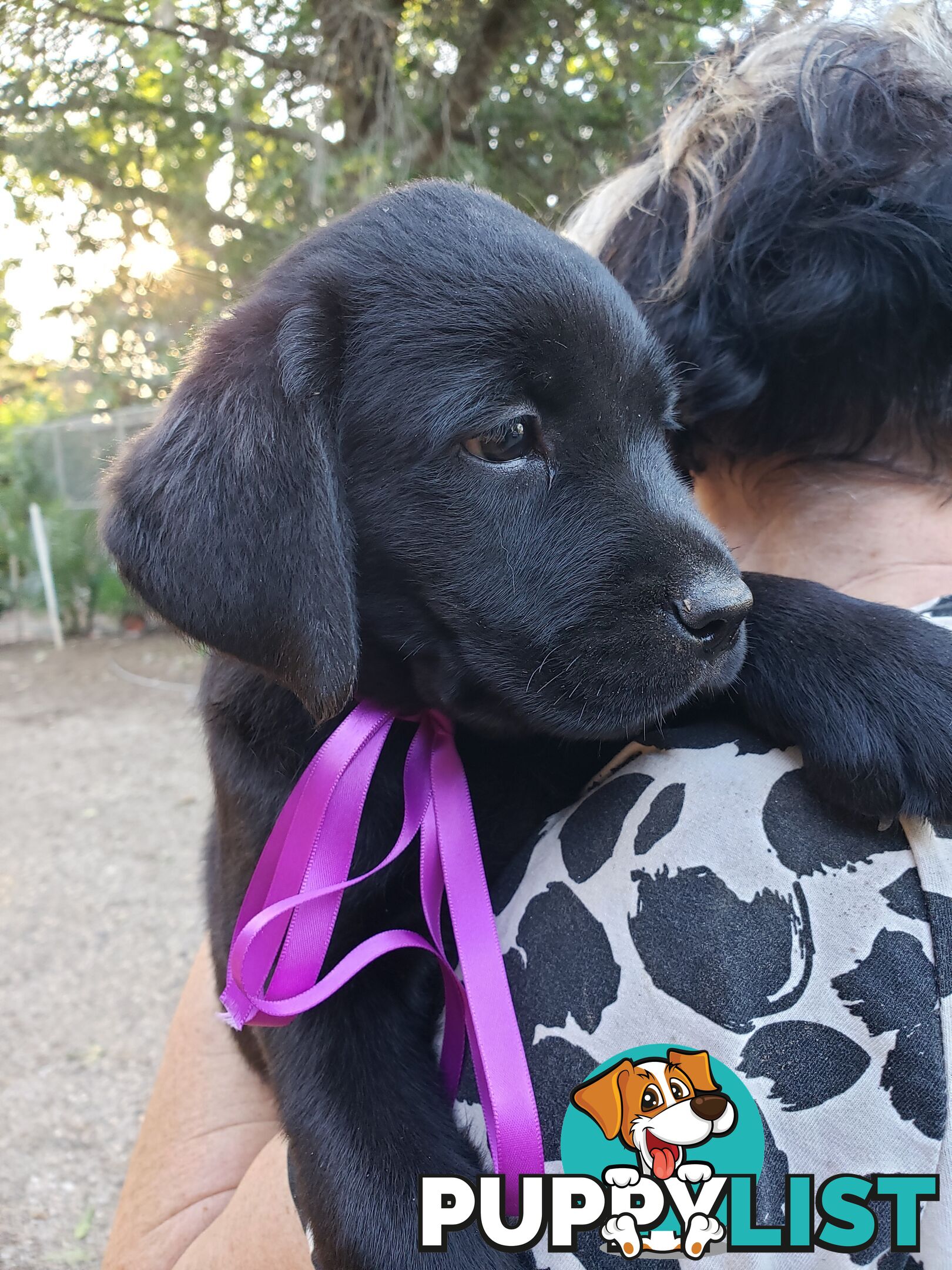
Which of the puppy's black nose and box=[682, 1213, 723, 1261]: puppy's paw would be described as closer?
box=[682, 1213, 723, 1261]: puppy's paw

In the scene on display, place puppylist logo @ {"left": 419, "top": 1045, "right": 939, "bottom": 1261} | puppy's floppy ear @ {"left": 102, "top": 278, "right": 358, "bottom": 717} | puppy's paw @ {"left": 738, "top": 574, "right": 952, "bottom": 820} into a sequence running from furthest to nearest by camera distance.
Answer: puppy's floppy ear @ {"left": 102, "top": 278, "right": 358, "bottom": 717}
puppy's paw @ {"left": 738, "top": 574, "right": 952, "bottom": 820}
puppylist logo @ {"left": 419, "top": 1045, "right": 939, "bottom": 1261}

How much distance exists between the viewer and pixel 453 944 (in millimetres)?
1150

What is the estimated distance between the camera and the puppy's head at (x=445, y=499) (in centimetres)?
99

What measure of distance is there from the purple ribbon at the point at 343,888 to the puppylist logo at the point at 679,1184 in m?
0.12

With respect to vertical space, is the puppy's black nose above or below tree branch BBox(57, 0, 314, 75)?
below

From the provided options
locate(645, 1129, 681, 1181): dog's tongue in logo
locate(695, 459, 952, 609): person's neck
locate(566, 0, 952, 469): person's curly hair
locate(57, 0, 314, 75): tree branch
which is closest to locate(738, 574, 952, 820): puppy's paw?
locate(695, 459, 952, 609): person's neck

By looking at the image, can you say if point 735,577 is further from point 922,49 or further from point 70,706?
point 70,706

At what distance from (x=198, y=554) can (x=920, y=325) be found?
805 mm

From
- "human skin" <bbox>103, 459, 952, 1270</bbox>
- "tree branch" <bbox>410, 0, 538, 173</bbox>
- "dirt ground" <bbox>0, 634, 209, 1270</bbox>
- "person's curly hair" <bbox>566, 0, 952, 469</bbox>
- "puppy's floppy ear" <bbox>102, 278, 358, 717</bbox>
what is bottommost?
"dirt ground" <bbox>0, 634, 209, 1270</bbox>

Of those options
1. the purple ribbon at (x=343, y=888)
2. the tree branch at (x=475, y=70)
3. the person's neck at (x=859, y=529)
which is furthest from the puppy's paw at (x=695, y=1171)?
the tree branch at (x=475, y=70)

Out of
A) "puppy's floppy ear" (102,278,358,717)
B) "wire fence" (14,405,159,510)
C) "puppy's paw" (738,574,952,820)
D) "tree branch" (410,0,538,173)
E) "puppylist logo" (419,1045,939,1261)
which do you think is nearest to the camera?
"puppylist logo" (419,1045,939,1261)

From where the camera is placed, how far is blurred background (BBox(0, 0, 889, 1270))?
156 inches

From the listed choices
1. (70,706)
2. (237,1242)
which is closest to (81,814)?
(70,706)

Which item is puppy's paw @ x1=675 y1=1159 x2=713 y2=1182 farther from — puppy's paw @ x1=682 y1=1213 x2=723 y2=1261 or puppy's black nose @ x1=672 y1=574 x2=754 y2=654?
puppy's black nose @ x1=672 y1=574 x2=754 y2=654
